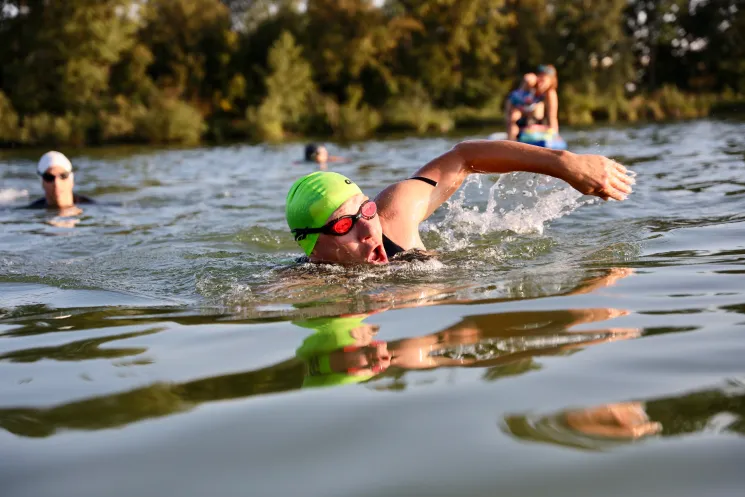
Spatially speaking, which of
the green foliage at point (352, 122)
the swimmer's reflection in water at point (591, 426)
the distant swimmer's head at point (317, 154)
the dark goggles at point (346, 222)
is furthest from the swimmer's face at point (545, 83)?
the green foliage at point (352, 122)

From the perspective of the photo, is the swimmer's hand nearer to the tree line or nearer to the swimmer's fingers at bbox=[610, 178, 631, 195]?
the swimmer's fingers at bbox=[610, 178, 631, 195]

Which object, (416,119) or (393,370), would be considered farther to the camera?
(416,119)

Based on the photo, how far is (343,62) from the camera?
1853 inches

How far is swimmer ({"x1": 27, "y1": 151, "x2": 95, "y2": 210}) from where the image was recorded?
9.24 meters

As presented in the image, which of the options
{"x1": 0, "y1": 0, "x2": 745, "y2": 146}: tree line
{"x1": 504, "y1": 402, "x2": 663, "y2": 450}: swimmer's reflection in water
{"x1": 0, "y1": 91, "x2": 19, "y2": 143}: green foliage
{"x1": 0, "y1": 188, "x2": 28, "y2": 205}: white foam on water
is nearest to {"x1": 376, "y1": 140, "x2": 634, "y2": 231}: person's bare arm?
{"x1": 504, "y1": 402, "x2": 663, "y2": 450}: swimmer's reflection in water

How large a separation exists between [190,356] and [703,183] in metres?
7.26

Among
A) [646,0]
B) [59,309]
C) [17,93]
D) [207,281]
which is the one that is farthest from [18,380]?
[646,0]

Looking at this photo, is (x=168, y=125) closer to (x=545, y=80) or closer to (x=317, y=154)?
(x=317, y=154)

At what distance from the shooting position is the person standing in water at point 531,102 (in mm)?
12219

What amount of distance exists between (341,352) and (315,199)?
181 centimetres

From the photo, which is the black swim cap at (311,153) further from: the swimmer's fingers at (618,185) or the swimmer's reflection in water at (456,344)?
the swimmer's reflection in water at (456,344)

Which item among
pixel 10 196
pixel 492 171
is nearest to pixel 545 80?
pixel 492 171

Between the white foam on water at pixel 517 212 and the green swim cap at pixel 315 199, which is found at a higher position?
the green swim cap at pixel 315 199

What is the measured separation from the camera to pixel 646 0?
5047 centimetres
